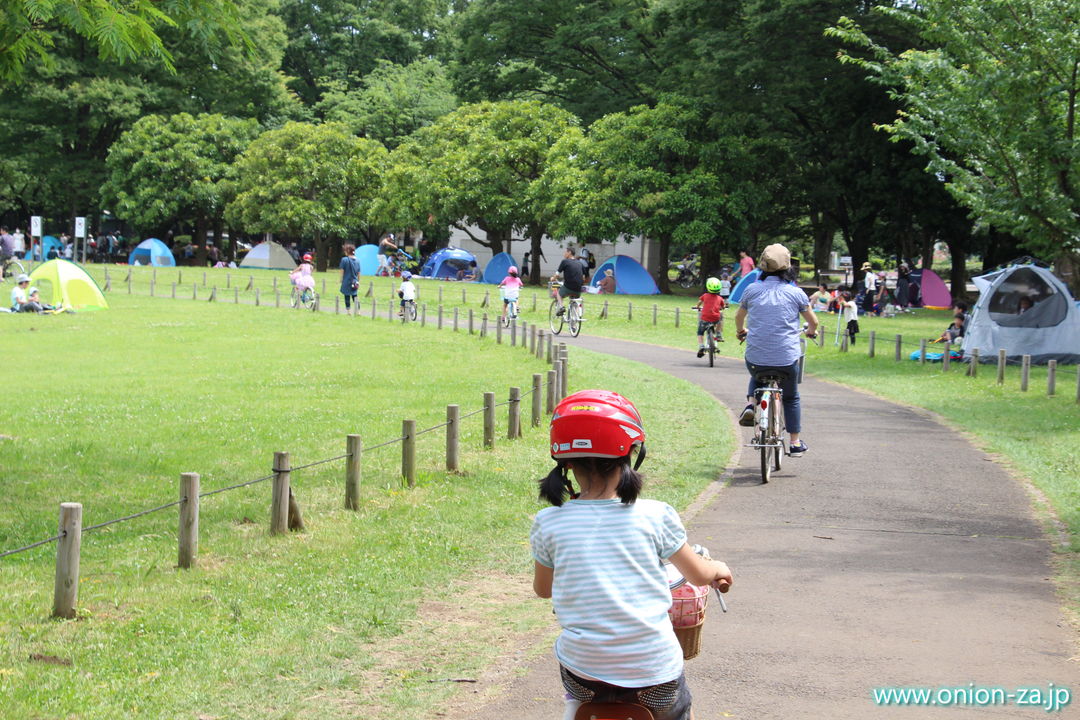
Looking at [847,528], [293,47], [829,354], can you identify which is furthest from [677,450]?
[293,47]

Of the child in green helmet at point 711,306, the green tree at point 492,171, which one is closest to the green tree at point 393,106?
the green tree at point 492,171

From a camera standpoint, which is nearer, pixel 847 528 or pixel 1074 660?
pixel 1074 660

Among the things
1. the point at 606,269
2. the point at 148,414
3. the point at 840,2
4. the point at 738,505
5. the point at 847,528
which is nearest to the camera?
the point at 847,528

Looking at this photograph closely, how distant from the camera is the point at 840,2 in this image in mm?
38719

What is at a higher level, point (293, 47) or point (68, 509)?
point (293, 47)

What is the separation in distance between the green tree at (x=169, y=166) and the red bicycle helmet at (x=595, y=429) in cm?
5858

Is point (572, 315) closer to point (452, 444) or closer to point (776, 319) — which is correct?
point (452, 444)

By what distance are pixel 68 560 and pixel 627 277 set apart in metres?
42.4

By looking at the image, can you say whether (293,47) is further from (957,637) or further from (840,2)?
(957,637)

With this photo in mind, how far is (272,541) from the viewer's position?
8.97m

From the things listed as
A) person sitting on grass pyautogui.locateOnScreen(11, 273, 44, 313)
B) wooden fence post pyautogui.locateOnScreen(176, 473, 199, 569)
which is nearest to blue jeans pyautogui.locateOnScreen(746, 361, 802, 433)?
wooden fence post pyautogui.locateOnScreen(176, 473, 199, 569)

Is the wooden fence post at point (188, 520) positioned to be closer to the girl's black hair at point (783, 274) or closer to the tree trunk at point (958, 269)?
the girl's black hair at point (783, 274)

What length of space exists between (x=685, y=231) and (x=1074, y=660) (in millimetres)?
37879

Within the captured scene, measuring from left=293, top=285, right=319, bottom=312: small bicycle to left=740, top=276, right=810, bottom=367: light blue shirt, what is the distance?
29.0m
